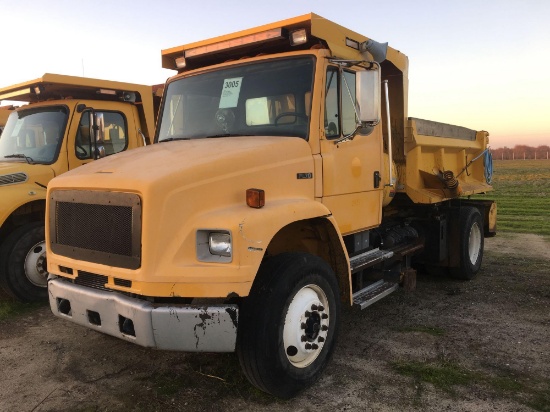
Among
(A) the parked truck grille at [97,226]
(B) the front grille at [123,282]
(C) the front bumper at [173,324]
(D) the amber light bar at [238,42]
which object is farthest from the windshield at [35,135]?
(C) the front bumper at [173,324]

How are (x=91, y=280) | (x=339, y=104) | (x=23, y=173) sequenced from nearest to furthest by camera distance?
(x=91, y=280), (x=339, y=104), (x=23, y=173)

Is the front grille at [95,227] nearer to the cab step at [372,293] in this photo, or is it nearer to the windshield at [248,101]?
the windshield at [248,101]

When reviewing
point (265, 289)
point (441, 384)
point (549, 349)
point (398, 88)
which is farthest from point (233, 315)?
point (398, 88)

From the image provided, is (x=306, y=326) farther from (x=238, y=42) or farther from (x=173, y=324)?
(x=238, y=42)

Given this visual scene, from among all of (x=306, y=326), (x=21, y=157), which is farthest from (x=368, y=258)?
(x=21, y=157)

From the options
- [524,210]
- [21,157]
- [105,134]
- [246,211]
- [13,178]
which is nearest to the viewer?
[246,211]

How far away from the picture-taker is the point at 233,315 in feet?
10.8

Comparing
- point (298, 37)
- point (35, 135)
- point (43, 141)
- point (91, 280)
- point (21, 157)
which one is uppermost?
point (298, 37)

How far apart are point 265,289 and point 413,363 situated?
69.5 inches

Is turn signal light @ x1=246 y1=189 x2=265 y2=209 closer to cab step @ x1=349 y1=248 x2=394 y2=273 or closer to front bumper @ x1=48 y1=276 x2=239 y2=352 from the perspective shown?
front bumper @ x1=48 y1=276 x2=239 y2=352

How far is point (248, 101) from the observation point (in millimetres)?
4426

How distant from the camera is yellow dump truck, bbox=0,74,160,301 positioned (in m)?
6.22

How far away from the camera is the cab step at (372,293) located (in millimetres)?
4750

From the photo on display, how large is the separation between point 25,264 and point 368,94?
16.0 ft
